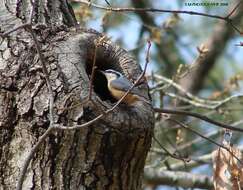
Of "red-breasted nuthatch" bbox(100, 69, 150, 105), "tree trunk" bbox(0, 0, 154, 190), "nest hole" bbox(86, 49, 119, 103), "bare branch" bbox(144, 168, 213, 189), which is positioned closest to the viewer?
"tree trunk" bbox(0, 0, 154, 190)

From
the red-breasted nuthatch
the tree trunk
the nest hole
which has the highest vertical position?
the nest hole

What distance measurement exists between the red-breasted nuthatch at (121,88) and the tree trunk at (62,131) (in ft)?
0.21

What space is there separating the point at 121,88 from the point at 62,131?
0.43 m

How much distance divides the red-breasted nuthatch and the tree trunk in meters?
0.06

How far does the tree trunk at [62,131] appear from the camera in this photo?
1949 millimetres

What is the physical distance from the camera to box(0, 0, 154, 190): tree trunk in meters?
1.95

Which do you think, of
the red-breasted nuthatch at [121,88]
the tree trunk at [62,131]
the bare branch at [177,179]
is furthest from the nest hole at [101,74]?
the bare branch at [177,179]

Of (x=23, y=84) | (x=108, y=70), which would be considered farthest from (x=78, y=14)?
(x=23, y=84)

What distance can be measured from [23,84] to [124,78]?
0.41 meters

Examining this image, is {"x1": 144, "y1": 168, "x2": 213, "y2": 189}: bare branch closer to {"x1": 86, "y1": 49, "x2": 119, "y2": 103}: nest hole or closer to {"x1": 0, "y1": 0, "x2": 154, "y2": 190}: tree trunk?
{"x1": 86, "y1": 49, "x2": 119, "y2": 103}: nest hole

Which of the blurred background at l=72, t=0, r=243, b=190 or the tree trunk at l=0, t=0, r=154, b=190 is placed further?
the blurred background at l=72, t=0, r=243, b=190

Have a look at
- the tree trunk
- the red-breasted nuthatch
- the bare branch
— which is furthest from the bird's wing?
the bare branch

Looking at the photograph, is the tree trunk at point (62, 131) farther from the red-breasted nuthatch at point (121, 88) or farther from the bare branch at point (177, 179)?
the bare branch at point (177, 179)

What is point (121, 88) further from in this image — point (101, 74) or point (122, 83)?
point (101, 74)
